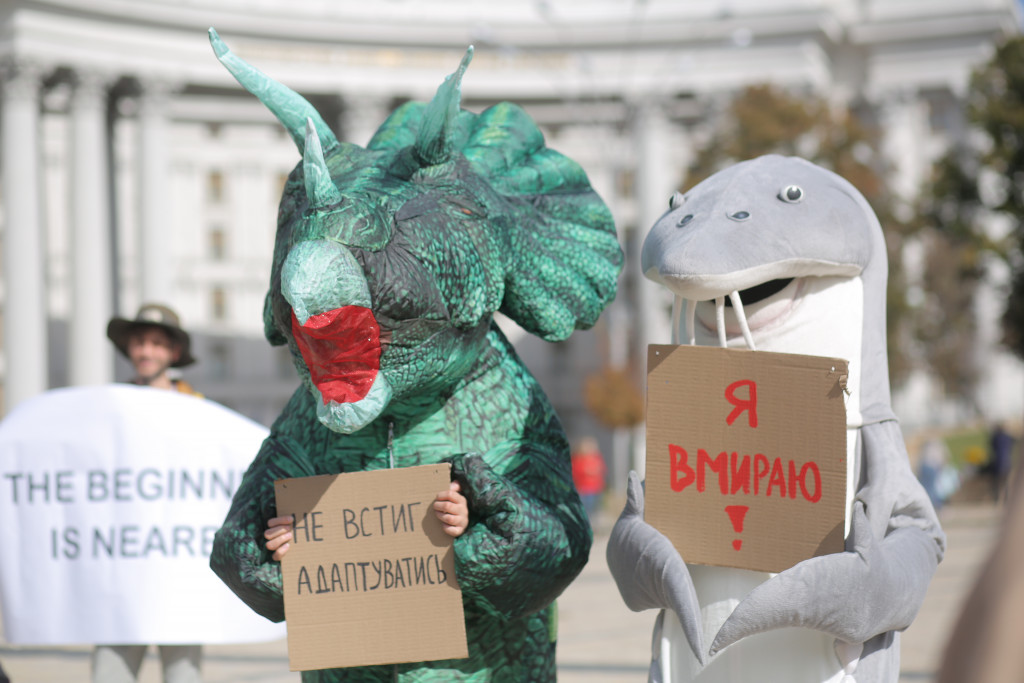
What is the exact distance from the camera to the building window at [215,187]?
41594 mm

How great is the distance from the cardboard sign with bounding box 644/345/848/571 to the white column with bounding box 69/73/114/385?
108ft

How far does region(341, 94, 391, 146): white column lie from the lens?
1537 inches

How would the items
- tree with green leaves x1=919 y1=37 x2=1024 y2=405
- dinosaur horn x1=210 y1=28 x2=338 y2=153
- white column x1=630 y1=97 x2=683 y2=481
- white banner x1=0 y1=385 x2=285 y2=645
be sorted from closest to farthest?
dinosaur horn x1=210 y1=28 x2=338 y2=153
white banner x1=0 y1=385 x2=285 y2=645
tree with green leaves x1=919 y1=37 x2=1024 y2=405
white column x1=630 y1=97 x2=683 y2=481

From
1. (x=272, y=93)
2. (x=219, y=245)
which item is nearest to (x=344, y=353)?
(x=272, y=93)

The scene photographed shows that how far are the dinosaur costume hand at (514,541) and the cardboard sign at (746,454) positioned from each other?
0.79ft

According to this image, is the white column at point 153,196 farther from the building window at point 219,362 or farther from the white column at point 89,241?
the building window at point 219,362

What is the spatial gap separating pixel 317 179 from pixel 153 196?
115 feet

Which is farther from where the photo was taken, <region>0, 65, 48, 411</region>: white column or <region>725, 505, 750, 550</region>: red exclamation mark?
<region>0, 65, 48, 411</region>: white column

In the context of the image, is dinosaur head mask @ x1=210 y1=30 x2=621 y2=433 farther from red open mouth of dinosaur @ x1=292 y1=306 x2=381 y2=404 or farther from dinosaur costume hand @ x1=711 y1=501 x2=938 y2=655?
dinosaur costume hand @ x1=711 y1=501 x2=938 y2=655

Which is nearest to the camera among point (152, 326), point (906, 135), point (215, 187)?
point (152, 326)

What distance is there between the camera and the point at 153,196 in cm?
3584

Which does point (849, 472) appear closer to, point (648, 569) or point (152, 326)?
point (648, 569)

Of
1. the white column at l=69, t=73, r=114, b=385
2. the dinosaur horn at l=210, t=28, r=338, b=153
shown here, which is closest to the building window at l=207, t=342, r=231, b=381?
the white column at l=69, t=73, r=114, b=385

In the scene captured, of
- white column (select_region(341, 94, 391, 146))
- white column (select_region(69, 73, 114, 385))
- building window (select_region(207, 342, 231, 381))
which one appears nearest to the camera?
white column (select_region(69, 73, 114, 385))
